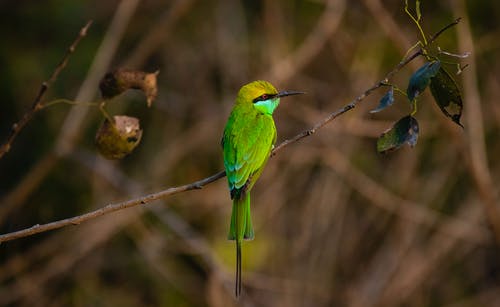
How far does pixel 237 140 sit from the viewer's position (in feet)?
9.36

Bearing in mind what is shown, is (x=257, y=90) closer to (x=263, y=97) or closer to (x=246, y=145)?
(x=263, y=97)

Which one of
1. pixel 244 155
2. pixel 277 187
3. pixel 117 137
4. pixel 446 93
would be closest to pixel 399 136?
pixel 446 93

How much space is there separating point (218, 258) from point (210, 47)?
5.60 feet

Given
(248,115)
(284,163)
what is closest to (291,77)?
(284,163)

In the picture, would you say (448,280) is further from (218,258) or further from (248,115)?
(248,115)

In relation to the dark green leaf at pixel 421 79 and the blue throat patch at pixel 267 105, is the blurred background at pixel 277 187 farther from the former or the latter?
the dark green leaf at pixel 421 79

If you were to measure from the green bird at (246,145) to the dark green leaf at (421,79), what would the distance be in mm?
915

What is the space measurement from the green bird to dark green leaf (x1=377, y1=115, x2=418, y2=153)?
79cm

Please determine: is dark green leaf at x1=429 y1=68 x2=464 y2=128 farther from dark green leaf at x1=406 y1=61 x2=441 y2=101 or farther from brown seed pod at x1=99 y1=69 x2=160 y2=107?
brown seed pod at x1=99 y1=69 x2=160 y2=107

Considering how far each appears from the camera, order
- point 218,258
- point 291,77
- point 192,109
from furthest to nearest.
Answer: point 192,109, point 291,77, point 218,258

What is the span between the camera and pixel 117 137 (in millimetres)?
2033

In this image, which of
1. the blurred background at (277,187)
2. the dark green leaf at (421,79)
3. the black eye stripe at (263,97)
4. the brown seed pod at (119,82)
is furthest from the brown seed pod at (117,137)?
the blurred background at (277,187)

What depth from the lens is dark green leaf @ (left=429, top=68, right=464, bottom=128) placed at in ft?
5.84

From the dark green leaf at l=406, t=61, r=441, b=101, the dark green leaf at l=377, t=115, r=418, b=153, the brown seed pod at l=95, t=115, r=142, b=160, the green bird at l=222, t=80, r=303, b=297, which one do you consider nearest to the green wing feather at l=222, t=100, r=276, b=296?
the green bird at l=222, t=80, r=303, b=297
